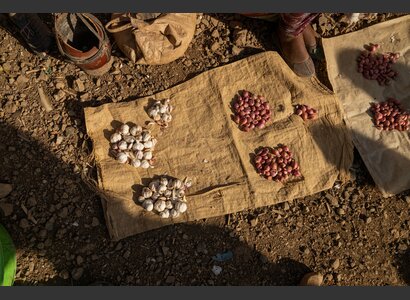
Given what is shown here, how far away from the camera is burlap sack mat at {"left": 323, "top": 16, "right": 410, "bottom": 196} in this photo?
292 cm

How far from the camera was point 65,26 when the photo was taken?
2877mm

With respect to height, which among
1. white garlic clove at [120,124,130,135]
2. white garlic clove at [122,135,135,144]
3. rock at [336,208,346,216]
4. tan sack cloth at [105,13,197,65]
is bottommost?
rock at [336,208,346,216]

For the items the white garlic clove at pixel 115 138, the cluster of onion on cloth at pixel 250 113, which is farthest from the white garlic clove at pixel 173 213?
the cluster of onion on cloth at pixel 250 113

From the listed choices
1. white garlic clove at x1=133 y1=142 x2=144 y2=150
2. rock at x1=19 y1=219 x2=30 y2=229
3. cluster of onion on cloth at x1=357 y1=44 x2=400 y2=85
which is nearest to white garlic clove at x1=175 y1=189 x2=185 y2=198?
white garlic clove at x1=133 y1=142 x2=144 y2=150

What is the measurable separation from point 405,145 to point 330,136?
1.72ft

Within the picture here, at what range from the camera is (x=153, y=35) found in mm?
2854

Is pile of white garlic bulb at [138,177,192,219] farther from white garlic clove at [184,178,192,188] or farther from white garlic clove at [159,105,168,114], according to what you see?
white garlic clove at [159,105,168,114]

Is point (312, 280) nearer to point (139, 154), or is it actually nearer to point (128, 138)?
point (139, 154)

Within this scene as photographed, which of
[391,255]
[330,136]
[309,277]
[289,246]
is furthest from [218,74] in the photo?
[391,255]

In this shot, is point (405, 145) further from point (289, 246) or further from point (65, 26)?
point (65, 26)

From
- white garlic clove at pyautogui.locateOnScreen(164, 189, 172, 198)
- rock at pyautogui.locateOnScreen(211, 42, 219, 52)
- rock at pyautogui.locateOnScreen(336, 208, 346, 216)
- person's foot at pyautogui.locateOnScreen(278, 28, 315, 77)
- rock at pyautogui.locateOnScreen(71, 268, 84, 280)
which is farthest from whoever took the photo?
rock at pyautogui.locateOnScreen(211, 42, 219, 52)

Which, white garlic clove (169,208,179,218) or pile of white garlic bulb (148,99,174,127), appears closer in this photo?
white garlic clove (169,208,179,218)

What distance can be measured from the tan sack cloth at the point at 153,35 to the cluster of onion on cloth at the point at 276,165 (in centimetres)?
94

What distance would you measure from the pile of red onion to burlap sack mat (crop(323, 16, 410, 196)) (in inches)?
9.8
